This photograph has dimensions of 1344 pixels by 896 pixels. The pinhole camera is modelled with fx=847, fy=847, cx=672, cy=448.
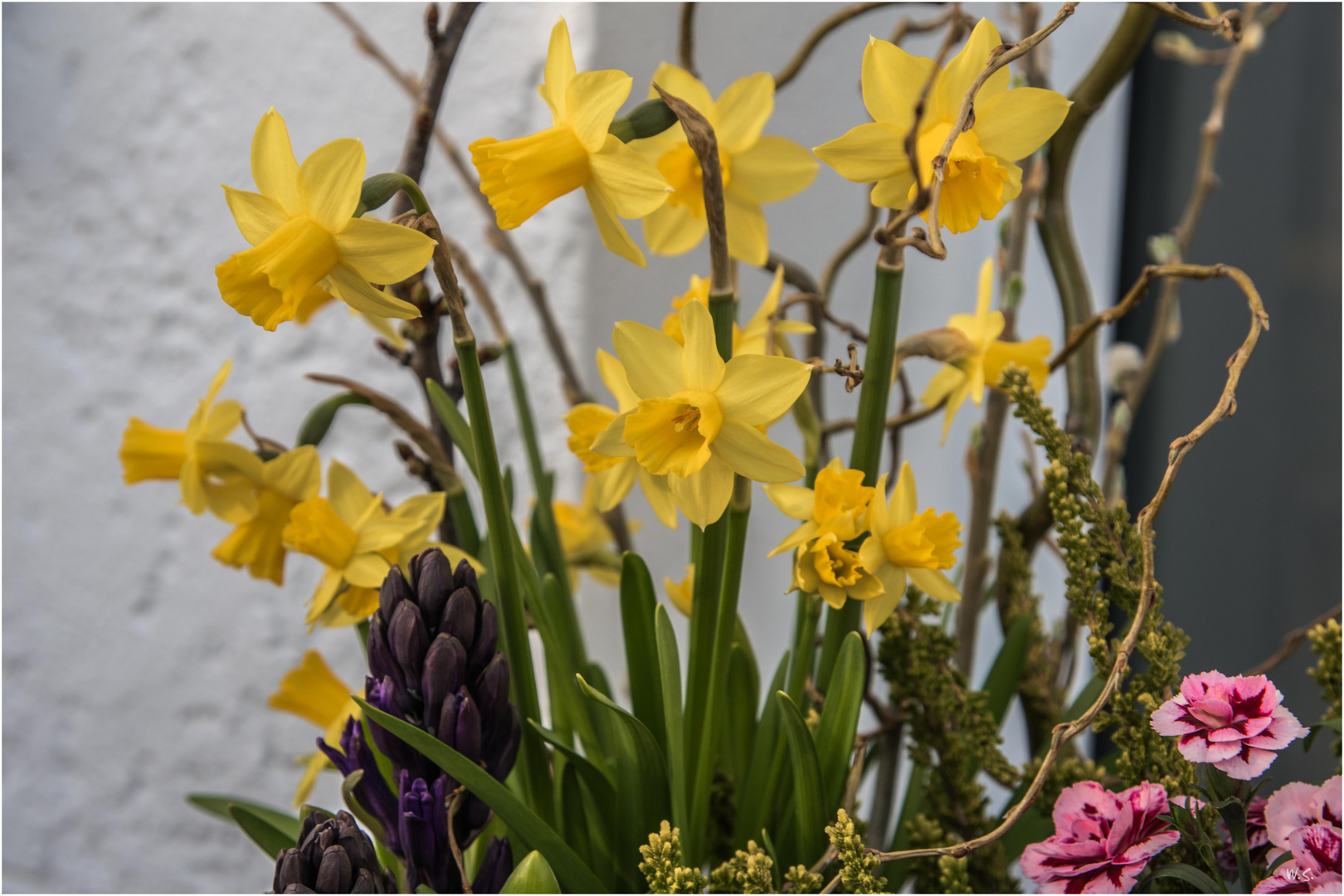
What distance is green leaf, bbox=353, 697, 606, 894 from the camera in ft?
1.02

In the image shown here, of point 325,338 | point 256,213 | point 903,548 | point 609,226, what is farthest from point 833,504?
point 325,338

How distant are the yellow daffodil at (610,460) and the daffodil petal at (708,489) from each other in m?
0.04

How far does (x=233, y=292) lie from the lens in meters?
0.30

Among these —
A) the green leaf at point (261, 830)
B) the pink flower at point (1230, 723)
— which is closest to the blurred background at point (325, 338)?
the green leaf at point (261, 830)

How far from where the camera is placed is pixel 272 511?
422mm

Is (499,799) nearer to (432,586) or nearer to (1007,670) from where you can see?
(432,586)

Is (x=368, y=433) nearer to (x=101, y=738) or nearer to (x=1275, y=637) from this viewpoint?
(x=101, y=738)

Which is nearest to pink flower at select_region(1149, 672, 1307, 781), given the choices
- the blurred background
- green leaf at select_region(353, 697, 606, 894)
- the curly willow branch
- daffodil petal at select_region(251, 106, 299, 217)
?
the curly willow branch


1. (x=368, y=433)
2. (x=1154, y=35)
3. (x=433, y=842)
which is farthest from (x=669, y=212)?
(x=1154, y=35)

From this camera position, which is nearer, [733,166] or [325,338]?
[733,166]

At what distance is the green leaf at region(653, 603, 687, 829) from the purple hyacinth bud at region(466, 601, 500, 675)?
7 cm

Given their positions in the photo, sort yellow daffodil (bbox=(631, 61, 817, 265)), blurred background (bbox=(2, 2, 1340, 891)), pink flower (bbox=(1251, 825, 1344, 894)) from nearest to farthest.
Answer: pink flower (bbox=(1251, 825, 1344, 894)) → yellow daffodil (bbox=(631, 61, 817, 265)) → blurred background (bbox=(2, 2, 1340, 891))

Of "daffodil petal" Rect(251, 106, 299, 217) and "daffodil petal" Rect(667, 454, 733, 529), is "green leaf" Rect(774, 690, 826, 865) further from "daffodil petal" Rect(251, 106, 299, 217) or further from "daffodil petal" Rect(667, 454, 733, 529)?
"daffodil petal" Rect(251, 106, 299, 217)

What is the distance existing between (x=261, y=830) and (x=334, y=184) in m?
0.31
